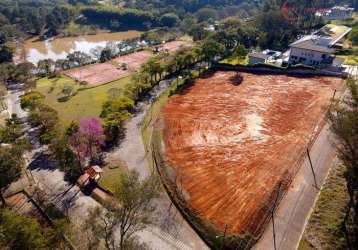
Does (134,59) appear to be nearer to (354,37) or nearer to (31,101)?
(31,101)

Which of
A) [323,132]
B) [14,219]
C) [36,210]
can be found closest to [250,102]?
[323,132]

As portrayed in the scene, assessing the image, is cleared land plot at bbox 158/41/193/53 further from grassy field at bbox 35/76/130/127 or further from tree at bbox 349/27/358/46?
tree at bbox 349/27/358/46

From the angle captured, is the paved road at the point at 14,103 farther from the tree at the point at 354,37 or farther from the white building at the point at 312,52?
the tree at the point at 354,37

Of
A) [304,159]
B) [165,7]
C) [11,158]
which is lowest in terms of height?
[304,159]

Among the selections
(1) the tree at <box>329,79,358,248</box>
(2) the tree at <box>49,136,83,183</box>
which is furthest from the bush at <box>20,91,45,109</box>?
(1) the tree at <box>329,79,358,248</box>

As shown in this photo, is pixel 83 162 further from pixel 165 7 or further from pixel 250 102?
pixel 165 7

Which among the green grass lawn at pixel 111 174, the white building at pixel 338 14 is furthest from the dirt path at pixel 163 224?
the white building at pixel 338 14

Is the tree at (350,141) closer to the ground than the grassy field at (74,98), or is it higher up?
higher up

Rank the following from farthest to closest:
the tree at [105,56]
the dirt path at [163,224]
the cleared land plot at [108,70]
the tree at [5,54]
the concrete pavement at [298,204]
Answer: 1. the tree at [105,56]
2. the tree at [5,54]
3. the cleared land plot at [108,70]
4. the dirt path at [163,224]
5. the concrete pavement at [298,204]
